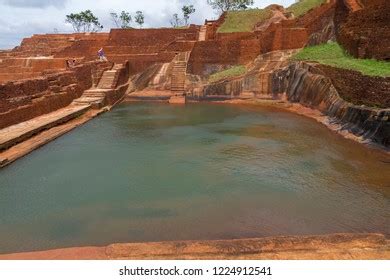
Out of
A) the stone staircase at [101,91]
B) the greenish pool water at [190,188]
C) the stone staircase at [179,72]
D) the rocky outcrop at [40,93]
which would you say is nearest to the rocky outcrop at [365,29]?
the greenish pool water at [190,188]

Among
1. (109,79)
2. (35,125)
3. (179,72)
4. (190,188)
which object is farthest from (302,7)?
(190,188)

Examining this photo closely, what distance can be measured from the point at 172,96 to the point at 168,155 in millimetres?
9735

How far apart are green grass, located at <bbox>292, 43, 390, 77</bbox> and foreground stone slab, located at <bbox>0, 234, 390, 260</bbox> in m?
7.42

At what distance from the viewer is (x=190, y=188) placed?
6.61 m

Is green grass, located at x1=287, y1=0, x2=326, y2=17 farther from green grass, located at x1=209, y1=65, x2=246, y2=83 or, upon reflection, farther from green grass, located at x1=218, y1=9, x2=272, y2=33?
green grass, located at x1=209, y1=65, x2=246, y2=83

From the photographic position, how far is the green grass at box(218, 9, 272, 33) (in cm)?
2431

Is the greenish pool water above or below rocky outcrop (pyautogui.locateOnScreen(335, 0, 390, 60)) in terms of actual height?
below

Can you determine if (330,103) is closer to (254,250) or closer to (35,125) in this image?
(35,125)

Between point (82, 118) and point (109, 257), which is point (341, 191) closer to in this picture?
point (109, 257)

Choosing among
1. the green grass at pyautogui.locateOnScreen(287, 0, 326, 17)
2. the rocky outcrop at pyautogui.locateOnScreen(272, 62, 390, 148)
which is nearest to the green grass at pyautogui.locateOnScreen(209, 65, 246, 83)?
the rocky outcrop at pyautogui.locateOnScreen(272, 62, 390, 148)

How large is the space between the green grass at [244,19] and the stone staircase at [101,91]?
28.9 ft

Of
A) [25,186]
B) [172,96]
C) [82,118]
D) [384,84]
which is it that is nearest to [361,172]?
[384,84]

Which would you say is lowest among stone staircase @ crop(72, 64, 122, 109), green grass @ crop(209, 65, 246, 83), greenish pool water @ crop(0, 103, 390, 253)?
greenish pool water @ crop(0, 103, 390, 253)

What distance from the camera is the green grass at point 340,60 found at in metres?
10.9
